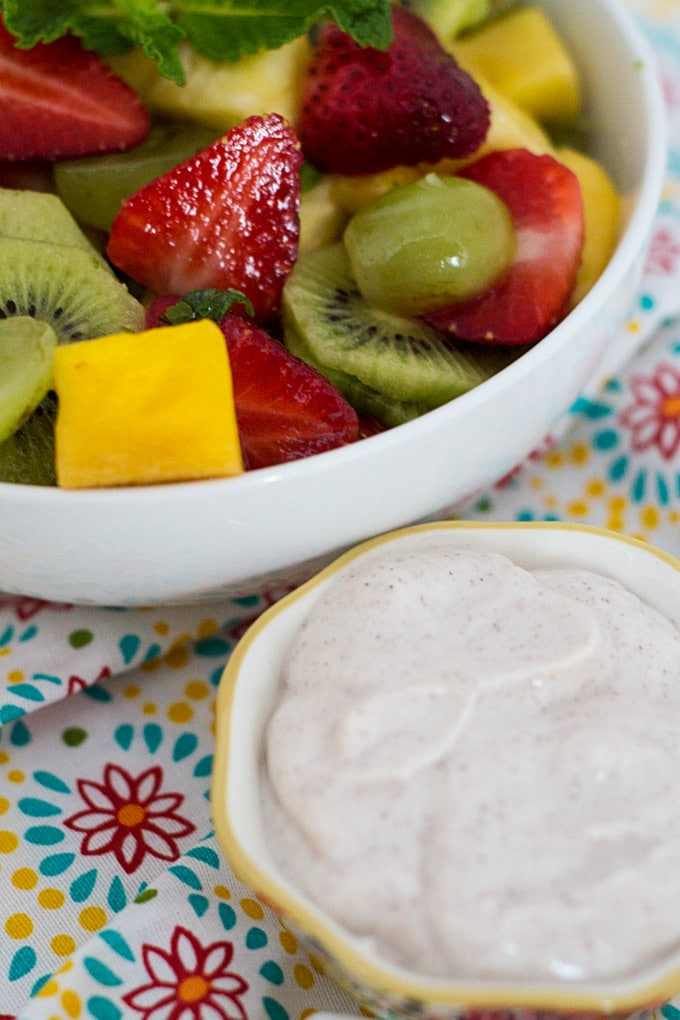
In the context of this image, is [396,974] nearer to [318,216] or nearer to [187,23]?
[318,216]

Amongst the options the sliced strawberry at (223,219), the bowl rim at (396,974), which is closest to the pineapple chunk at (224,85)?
the sliced strawberry at (223,219)

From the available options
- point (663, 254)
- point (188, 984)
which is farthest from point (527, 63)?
point (188, 984)

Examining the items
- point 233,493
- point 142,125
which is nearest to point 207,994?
point 233,493

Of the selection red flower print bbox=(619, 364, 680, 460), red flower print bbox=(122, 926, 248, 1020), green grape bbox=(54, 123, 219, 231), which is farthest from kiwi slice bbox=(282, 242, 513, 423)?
red flower print bbox=(122, 926, 248, 1020)

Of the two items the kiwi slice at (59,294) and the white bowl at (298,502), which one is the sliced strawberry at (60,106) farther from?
the white bowl at (298,502)

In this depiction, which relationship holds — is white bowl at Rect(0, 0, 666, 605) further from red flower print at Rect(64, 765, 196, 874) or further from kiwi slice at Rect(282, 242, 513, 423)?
red flower print at Rect(64, 765, 196, 874)
